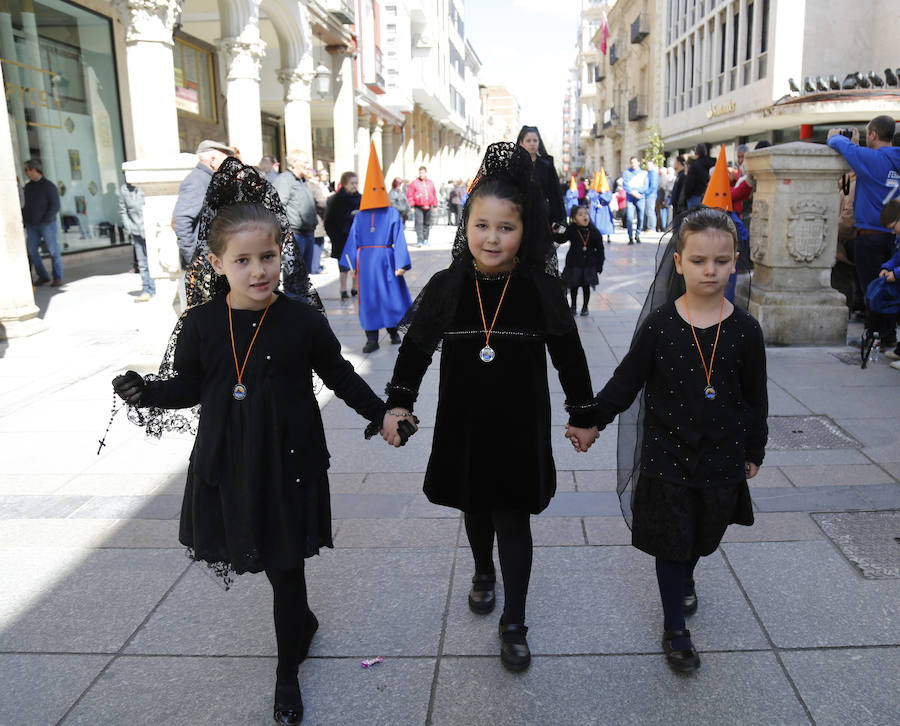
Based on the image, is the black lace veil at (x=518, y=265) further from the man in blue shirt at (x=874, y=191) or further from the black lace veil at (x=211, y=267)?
the man in blue shirt at (x=874, y=191)

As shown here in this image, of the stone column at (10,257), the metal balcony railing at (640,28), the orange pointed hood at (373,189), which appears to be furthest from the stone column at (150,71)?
the metal balcony railing at (640,28)

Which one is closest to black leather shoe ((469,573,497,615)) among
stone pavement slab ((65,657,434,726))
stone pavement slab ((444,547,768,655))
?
stone pavement slab ((444,547,768,655))

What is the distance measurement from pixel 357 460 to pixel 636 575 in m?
2.01

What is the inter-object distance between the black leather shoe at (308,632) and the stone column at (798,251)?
18.5 ft

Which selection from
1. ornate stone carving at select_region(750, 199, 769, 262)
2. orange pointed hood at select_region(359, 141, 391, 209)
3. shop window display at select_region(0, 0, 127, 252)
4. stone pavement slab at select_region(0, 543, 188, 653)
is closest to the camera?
stone pavement slab at select_region(0, 543, 188, 653)

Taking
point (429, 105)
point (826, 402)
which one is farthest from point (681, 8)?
point (826, 402)

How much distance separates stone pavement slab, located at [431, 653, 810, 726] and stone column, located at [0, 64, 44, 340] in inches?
284

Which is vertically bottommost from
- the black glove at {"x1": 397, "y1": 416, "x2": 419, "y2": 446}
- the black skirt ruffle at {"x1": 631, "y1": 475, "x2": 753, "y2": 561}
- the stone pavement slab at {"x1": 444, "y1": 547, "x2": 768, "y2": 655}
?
the stone pavement slab at {"x1": 444, "y1": 547, "x2": 768, "y2": 655}

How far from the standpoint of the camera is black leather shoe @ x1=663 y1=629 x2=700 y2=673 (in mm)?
2568

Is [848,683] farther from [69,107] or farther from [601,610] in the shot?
[69,107]

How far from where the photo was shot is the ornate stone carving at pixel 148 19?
9.86m

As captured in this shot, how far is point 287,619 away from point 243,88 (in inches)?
541

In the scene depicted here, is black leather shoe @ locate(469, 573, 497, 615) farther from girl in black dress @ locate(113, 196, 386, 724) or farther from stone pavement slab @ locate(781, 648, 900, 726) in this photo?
stone pavement slab @ locate(781, 648, 900, 726)

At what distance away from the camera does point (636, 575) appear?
126 inches
